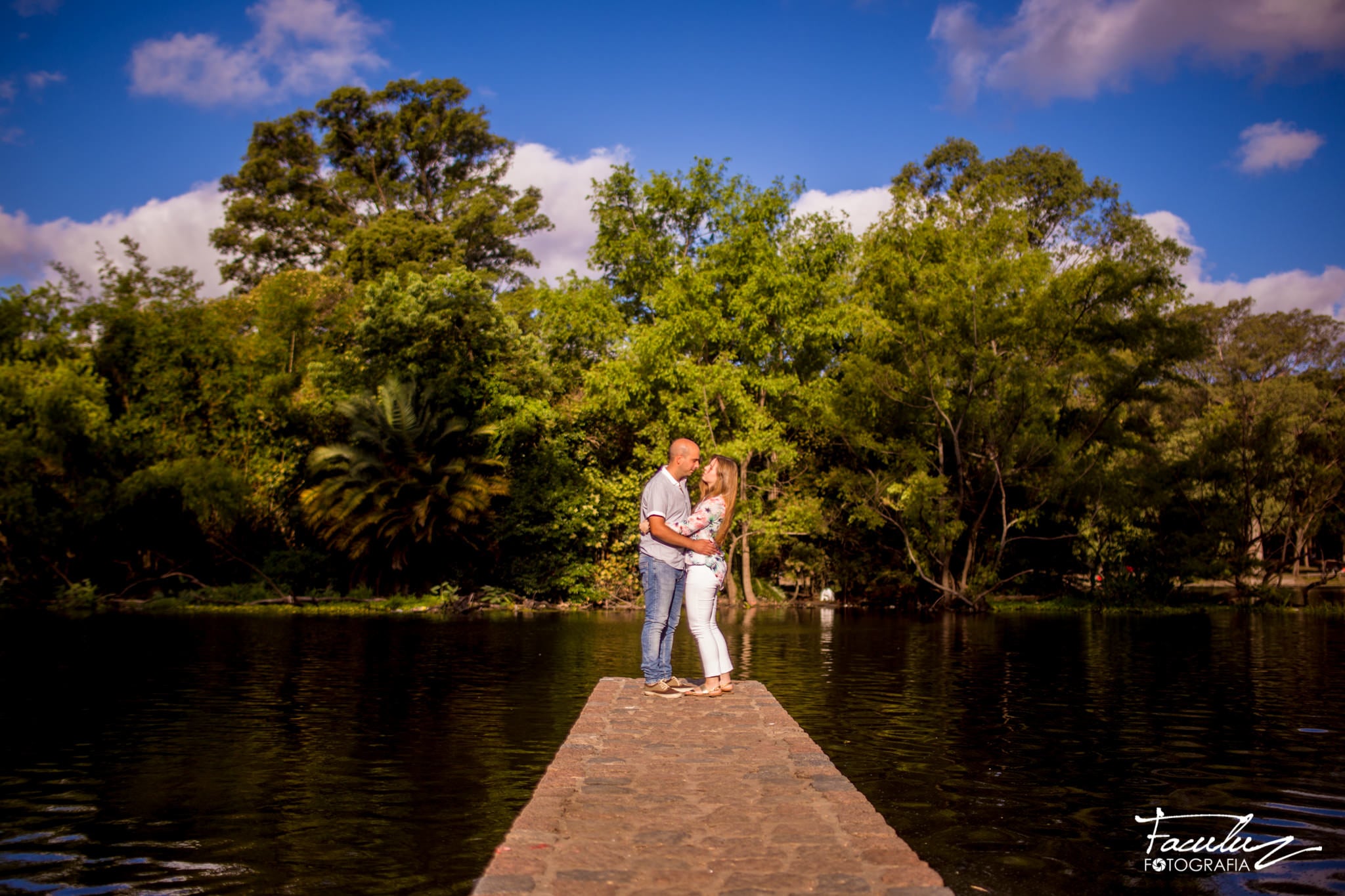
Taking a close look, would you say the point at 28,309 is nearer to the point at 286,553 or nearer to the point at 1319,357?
the point at 286,553

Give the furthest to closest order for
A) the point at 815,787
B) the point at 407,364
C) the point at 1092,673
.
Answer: the point at 407,364 < the point at 1092,673 < the point at 815,787

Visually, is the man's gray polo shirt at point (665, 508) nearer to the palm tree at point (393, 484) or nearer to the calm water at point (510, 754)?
the calm water at point (510, 754)

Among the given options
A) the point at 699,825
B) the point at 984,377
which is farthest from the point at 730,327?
the point at 699,825

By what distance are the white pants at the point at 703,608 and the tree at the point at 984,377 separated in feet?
63.2

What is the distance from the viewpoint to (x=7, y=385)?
27547 millimetres

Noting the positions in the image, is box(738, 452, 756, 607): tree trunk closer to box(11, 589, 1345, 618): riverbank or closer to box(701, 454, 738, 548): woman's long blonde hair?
box(11, 589, 1345, 618): riverbank

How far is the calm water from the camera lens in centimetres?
488

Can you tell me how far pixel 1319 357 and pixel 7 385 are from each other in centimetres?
5211

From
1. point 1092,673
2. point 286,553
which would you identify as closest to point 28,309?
point 286,553

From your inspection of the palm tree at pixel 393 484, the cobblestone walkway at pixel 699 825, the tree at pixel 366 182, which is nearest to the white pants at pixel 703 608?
the cobblestone walkway at pixel 699 825

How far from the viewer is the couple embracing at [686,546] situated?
791cm

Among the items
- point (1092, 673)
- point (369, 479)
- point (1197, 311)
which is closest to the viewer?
point (1092, 673)

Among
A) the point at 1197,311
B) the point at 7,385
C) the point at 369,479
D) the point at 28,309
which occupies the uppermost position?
the point at 1197,311

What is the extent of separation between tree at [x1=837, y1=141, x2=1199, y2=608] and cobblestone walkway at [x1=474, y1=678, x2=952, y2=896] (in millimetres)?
21426
